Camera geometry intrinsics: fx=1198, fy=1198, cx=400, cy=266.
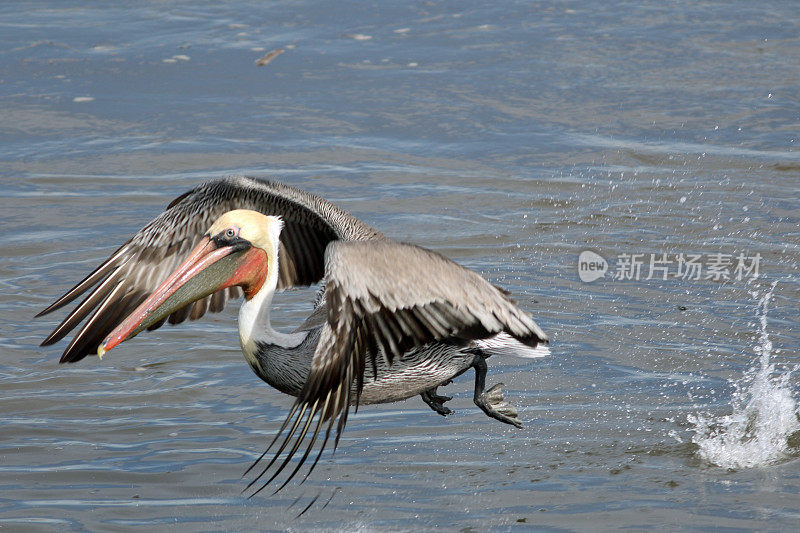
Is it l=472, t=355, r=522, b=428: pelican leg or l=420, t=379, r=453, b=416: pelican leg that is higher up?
l=472, t=355, r=522, b=428: pelican leg

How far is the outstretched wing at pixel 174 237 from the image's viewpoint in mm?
5242

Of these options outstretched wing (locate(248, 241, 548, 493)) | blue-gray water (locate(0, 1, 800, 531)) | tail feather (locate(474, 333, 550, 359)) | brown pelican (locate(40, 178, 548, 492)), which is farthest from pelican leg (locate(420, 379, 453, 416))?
outstretched wing (locate(248, 241, 548, 493))

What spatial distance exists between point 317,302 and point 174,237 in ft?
2.39

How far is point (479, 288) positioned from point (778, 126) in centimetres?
515

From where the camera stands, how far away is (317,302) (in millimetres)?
5324

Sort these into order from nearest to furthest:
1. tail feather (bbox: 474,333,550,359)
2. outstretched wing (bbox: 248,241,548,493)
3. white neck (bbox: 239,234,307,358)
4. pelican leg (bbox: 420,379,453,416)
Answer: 1. outstretched wing (bbox: 248,241,548,493)
2. white neck (bbox: 239,234,307,358)
3. tail feather (bbox: 474,333,550,359)
4. pelican leg (bbox: 420,379,453,416)

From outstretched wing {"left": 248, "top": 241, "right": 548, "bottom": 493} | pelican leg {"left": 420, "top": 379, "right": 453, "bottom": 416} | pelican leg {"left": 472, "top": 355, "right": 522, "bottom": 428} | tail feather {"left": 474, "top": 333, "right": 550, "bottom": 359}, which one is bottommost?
pelican leg {"left": 420, "top": 379, "right": 453, "bottom": 416}

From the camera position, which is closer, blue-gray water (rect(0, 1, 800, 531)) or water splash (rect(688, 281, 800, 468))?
blue-gray water (rect(0, 1, 800, 531))

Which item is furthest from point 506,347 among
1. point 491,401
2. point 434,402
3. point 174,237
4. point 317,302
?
point 174,237

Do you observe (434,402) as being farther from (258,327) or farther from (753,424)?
(753,424)

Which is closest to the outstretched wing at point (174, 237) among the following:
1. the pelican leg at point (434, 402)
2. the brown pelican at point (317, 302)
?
the brown pelican at point (317, 302)

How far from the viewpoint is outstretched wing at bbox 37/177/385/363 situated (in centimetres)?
524

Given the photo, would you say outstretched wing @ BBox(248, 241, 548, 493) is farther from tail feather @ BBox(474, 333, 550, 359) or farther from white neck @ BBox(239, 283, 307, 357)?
white neck @ BBox(239, 283, 307, 357)

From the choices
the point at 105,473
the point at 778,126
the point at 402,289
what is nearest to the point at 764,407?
the point at 402,289
